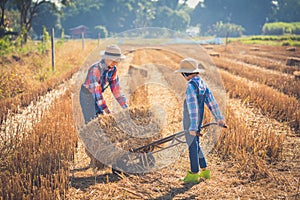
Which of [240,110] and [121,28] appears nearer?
[240,110]

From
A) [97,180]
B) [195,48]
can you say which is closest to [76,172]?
[97,180]

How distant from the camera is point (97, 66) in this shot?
392cm

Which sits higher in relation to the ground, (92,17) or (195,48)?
(92,17)

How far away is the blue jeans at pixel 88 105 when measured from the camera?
417cm

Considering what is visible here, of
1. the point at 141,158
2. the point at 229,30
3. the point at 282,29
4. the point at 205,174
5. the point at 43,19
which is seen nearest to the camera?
the point at 205,174

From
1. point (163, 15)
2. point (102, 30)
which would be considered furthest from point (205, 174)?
point (163, 15)

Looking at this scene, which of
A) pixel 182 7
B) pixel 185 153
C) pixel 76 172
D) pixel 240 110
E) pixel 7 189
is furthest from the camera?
pixel 182 7

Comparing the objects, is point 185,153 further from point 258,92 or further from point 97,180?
point 258,92

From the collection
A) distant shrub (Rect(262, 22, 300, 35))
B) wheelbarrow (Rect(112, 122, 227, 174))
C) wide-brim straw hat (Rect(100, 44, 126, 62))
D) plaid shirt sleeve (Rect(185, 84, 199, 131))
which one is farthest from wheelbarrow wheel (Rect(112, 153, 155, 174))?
distant shrub (Rect(262, 22, 300, 35))

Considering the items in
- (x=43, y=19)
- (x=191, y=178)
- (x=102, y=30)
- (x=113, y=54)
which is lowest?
(x=191, y=178)

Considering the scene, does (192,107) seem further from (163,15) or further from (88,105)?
(163,15)

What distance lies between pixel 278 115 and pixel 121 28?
71.3 m

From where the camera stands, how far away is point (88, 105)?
4.24 m

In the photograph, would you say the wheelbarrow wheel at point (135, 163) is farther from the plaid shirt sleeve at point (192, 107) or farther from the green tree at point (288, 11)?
the green tree at point (288, 11)
